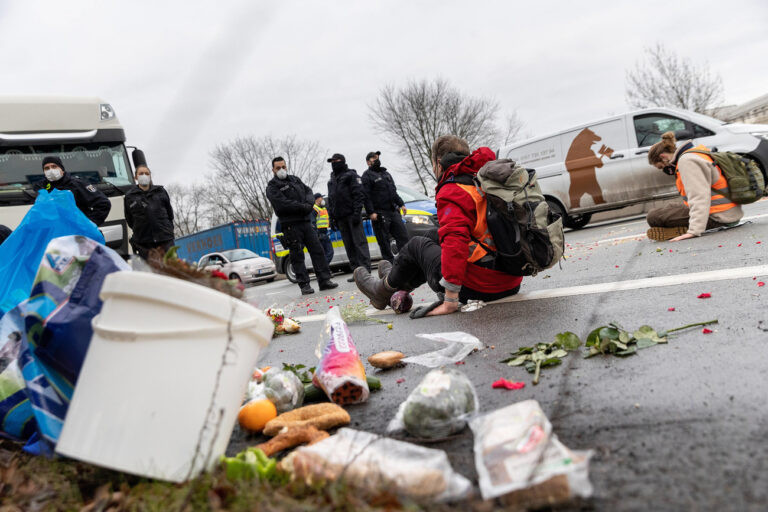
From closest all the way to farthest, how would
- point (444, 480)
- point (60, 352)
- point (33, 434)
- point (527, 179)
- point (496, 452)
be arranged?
point (444, 480) < point (496, 452) < point (60, 352) < point (33, 434) < point (527, 179)

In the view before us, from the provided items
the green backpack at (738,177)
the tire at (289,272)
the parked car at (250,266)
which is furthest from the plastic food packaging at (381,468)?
the parked car at (250,266)

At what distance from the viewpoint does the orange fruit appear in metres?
2.19

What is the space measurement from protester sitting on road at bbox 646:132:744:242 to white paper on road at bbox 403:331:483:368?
4.15 meters

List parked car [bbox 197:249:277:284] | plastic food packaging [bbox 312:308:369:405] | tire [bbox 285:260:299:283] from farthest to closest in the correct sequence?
parked car [bbox 197:249:277:284] < tire [bbox 285:260:299:283] < plastic food packaging [bbox 312:308:369:405]

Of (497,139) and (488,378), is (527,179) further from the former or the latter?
(497,139)

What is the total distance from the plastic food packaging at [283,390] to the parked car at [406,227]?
7.61m

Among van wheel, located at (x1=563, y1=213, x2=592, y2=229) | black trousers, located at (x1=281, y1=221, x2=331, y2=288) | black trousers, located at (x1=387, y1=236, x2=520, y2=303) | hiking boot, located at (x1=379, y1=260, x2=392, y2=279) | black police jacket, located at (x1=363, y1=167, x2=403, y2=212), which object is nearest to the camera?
black trousers, located at (x1=387, y1=236, x2=520, y2=303)

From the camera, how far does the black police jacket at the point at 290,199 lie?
335 inches

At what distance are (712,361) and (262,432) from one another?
1.72m

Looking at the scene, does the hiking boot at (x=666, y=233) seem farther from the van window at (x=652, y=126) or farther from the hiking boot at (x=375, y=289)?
the van window at (x=652, y=126)

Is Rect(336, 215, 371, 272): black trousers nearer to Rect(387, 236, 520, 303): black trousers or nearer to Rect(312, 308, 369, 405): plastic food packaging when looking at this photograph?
Rect(387, 236, 520, 303): black trousers

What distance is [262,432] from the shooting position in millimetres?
2211

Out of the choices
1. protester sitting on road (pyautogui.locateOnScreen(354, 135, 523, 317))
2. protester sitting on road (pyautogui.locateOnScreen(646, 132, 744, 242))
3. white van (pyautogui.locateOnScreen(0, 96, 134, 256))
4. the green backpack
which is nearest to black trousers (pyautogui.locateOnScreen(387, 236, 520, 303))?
protester sitting on road (pyautogui.locateOnScreen(354, 135, 523, 317))

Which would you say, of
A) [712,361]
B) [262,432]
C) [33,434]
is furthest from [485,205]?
[33,434]
